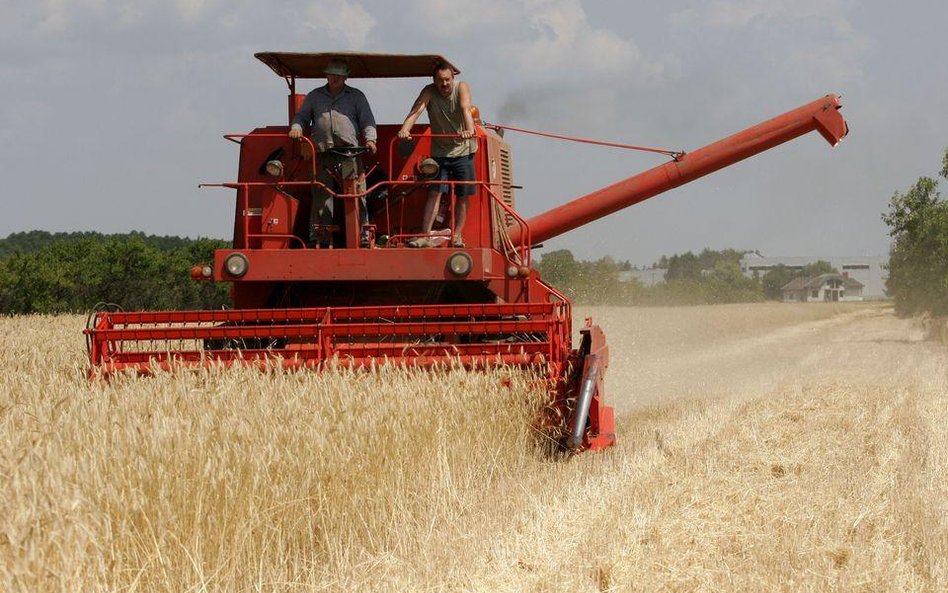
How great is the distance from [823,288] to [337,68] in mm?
106513

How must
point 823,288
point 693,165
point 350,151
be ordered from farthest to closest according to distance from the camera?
point 823,288 < point 693,165 < point 350,151

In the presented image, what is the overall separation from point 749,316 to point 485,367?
101 feet

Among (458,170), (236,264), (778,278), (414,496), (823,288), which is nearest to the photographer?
(414,496)

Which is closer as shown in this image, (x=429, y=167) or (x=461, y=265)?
(x=461, y=265)

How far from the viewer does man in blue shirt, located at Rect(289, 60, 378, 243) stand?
8344mm

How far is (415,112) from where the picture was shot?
8.55 m

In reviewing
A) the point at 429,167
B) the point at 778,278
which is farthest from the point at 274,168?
the point at 778,278

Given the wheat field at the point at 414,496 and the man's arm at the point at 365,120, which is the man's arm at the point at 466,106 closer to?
the man's arm at the point at 365,120

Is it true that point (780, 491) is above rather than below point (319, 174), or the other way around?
below

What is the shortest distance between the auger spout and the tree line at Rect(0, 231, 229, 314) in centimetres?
2479

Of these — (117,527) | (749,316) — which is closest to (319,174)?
(117,527)

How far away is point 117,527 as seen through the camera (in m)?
4.05

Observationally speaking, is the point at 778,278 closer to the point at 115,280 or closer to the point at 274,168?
the point at 115,280

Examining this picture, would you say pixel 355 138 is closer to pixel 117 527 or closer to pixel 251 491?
pixel 251 491
